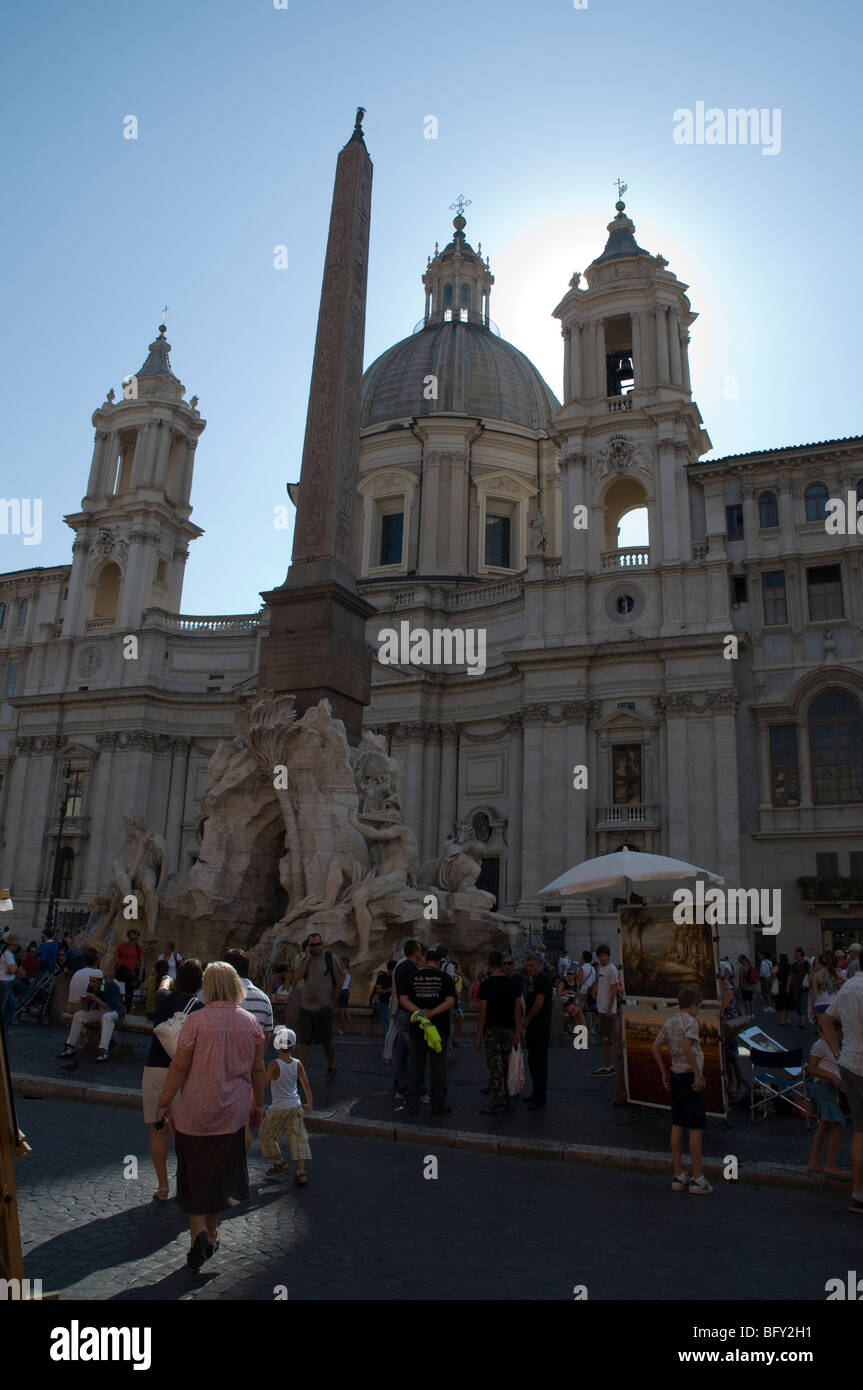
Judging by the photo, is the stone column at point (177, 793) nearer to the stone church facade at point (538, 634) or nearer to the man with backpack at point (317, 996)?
the stone church facade at point (538, 634)

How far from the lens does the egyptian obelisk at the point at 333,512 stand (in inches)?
622

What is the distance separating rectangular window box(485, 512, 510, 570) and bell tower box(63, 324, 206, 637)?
43.7 ft

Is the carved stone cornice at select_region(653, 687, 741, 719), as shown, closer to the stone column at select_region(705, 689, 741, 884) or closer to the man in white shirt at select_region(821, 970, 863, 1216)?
the stone column at select_region(705, 689, 741, 884)

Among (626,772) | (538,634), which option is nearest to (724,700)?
(626,772)

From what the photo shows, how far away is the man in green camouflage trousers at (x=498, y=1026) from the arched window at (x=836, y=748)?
2227 centimetres

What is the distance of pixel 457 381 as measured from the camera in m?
45.2

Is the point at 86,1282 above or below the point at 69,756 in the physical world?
below

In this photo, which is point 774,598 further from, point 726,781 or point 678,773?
point 678,773

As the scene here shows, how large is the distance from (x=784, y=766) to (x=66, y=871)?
88.4 ft

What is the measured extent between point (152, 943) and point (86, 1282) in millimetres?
12047

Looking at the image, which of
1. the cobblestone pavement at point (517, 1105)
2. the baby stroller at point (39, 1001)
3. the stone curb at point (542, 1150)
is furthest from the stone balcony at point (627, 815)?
the stone curb at point (542, 1150)
